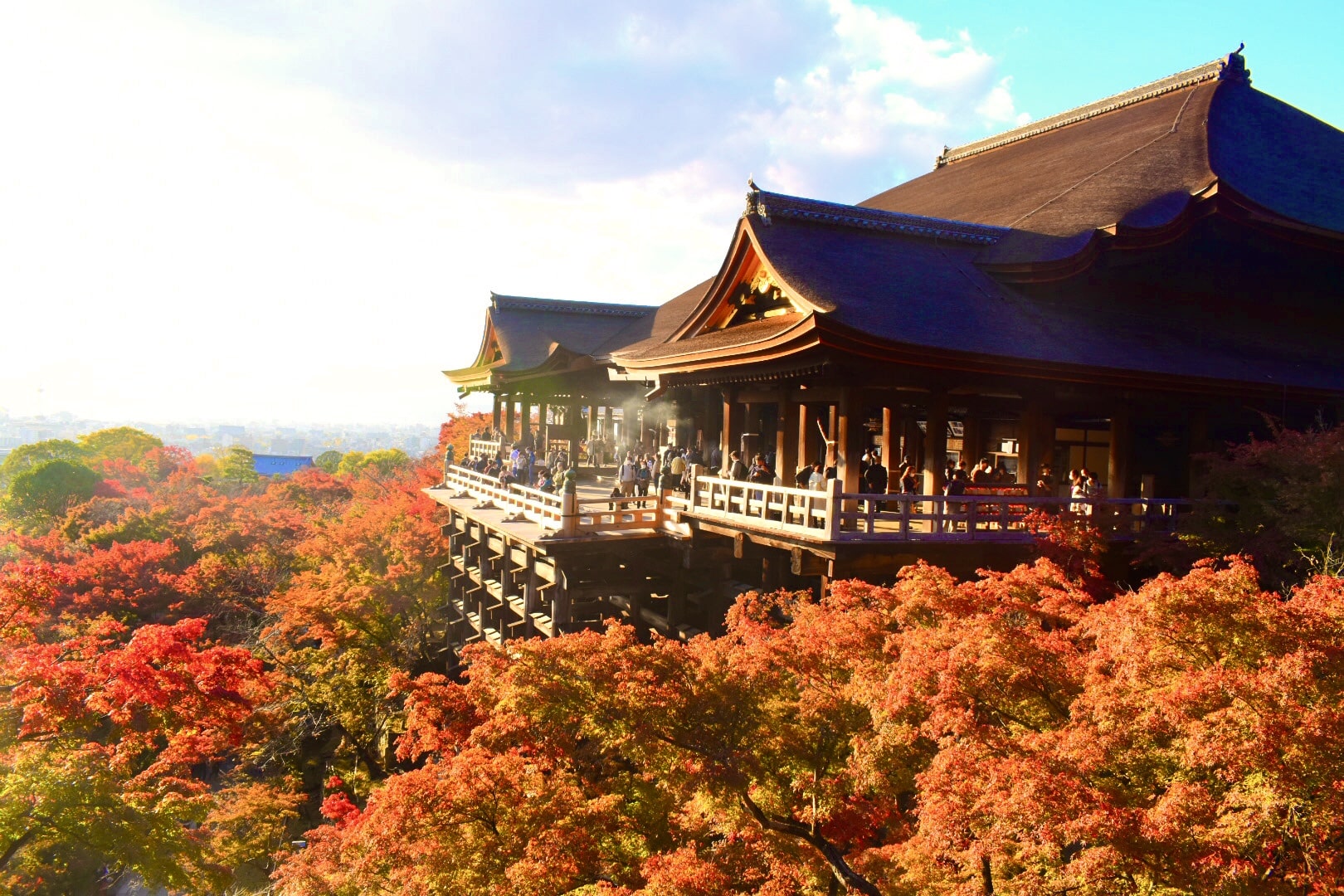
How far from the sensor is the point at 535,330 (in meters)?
30.1

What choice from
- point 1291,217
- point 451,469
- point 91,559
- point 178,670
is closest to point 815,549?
point 178,670

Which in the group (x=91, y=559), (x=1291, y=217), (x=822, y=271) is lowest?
(x=91, y=559)

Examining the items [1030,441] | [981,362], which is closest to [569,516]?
[981,362]

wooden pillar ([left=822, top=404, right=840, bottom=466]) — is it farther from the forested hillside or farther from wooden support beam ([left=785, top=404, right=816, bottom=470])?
the forested hillside

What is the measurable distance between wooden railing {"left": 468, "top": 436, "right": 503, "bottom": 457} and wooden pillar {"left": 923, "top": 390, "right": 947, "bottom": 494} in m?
17.9

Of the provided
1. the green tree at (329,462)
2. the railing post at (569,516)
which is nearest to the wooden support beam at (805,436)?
the railing post at (569,516)

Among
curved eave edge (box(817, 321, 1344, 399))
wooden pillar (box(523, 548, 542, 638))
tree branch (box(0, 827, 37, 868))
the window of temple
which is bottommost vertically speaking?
tree branch (box(0, 827, 37, 868))

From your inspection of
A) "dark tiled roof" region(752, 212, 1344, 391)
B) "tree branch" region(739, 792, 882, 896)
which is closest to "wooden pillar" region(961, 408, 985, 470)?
"dark tiled roof" region(752, 212, 1344, 391)

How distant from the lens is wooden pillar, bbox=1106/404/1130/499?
13.8 m

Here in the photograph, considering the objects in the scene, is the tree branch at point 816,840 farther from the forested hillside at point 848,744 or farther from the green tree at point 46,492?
the green tree at point 46,492

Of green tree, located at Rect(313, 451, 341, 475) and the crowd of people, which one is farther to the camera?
green tree, located at Rect(313, 451, 341, 475)

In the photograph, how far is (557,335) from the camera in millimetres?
30172

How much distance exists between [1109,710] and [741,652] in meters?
3.27

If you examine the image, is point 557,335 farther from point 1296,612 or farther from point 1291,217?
point 1296,612
